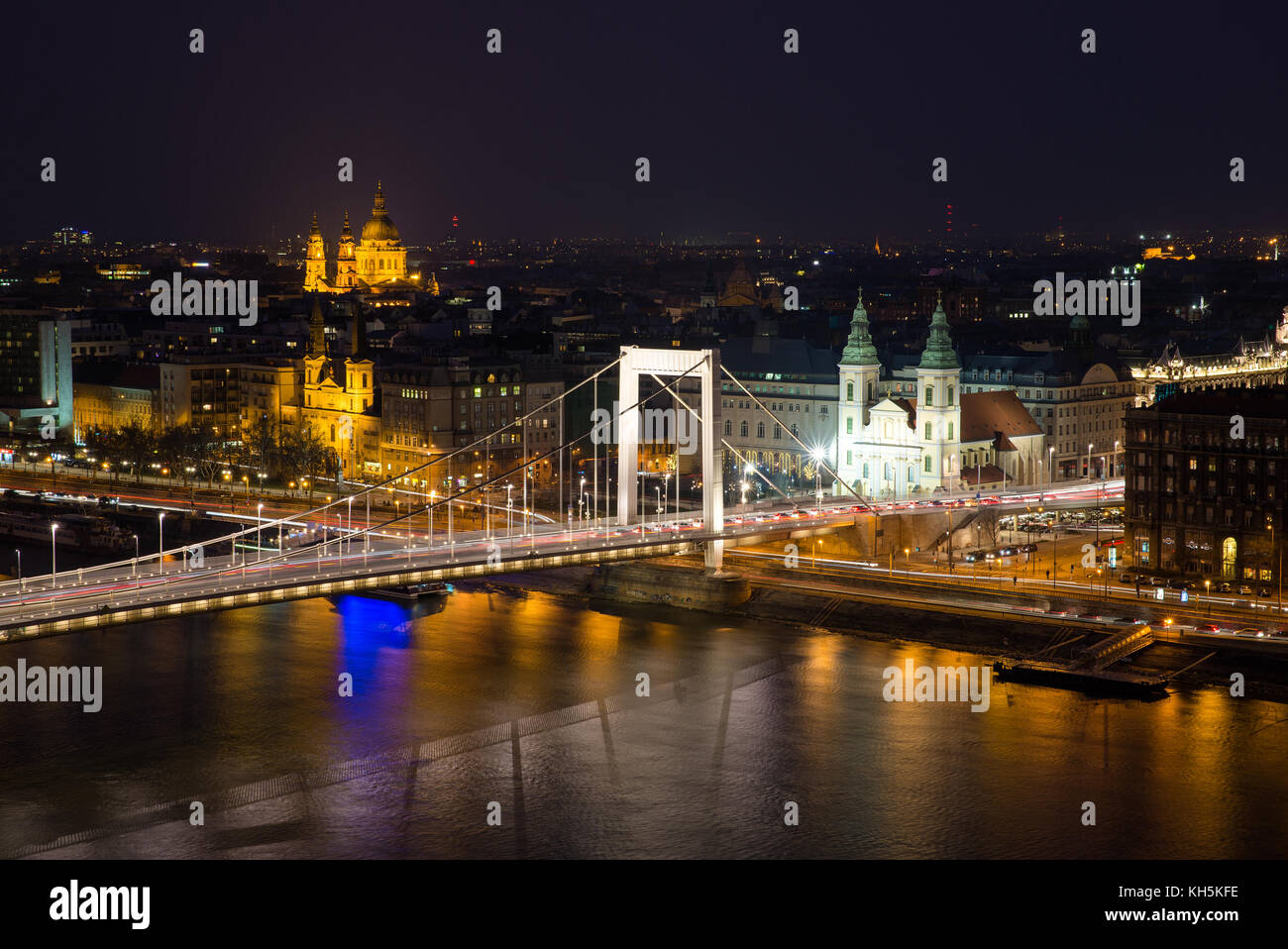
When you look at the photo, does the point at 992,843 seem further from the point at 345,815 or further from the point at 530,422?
the point at 530,422

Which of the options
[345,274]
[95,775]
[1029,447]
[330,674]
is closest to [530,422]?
[1029,447]

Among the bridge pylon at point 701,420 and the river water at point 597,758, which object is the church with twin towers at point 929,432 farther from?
the river water at point 597,758

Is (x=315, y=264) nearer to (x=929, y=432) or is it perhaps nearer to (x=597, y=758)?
(x=929, y=432)

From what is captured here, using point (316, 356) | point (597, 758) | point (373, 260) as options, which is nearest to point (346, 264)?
point (373, 260)

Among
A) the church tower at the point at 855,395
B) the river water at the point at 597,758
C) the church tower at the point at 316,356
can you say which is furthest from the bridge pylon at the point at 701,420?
the church tower at the point at 316,356

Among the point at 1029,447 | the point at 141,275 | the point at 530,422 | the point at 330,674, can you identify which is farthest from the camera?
the point at 141,275

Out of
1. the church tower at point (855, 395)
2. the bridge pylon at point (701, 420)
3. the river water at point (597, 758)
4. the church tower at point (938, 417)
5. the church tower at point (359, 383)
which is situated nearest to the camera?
the river water at point (597, 758)

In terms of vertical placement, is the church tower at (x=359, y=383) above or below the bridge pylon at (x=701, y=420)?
above
